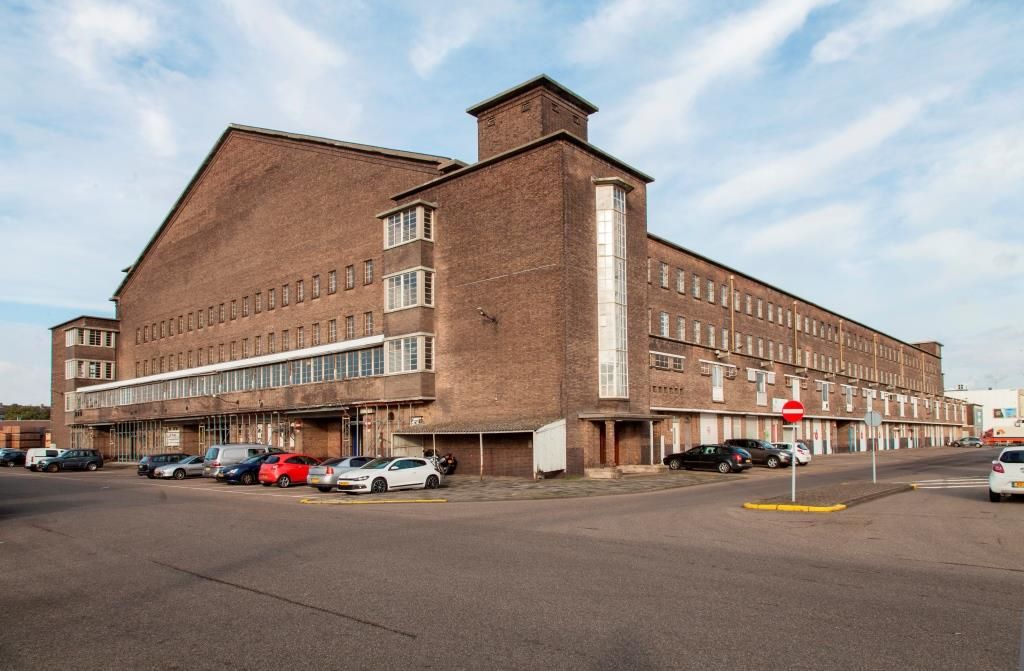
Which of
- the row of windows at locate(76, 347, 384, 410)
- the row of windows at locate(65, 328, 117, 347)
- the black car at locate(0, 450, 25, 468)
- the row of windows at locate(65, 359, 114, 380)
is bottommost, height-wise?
the black car at locate(0, 450, 25, 468)

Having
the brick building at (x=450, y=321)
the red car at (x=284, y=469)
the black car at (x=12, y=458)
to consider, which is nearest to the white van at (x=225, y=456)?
the red car at (x=284, y=469)

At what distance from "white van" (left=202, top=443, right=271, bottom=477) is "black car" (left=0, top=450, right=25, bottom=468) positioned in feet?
115

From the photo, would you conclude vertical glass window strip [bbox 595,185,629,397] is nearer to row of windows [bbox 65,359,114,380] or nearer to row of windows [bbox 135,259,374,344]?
row of windows [bbox 135,259,374,344]

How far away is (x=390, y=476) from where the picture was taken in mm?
28672

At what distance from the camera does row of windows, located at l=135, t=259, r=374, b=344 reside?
49906mm

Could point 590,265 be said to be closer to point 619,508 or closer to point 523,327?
point 523,327

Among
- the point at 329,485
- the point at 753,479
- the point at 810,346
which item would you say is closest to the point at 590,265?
the point at 753,479

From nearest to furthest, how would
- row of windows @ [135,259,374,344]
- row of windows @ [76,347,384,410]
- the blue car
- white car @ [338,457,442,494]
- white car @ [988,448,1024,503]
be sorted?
white car @ [988,448,1024,503]
white car @ [338,457,442,494]
the blue car
row of windows @ [76,347,384,410]
row of windows @ [135,259,374,344]

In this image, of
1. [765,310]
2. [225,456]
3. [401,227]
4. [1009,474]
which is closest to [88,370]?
[225,456]

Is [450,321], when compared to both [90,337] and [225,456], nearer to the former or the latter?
[225,456]

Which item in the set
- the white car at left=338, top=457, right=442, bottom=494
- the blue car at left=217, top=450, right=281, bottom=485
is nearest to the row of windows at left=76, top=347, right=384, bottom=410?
the blue car at left=217, top=450, right=281, bottom=485

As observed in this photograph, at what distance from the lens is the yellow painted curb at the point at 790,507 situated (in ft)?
62.4

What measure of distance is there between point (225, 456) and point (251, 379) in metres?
17.1

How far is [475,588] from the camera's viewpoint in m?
9.62
